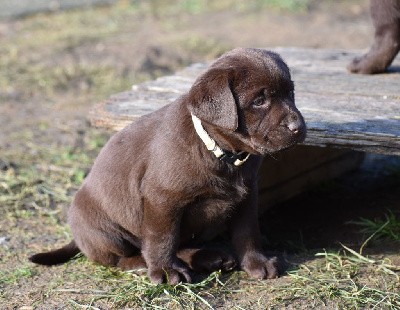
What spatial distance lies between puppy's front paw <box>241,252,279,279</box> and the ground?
0.18 feet

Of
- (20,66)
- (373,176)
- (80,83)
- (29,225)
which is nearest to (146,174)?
(29,225)

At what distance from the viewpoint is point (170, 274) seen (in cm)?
407

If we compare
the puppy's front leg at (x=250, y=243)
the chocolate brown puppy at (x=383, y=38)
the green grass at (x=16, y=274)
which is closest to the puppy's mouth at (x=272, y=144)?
the puppy's front leg at (x=250, y=243)

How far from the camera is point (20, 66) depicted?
9133mm

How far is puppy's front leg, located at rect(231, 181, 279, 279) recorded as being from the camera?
416 centimetres

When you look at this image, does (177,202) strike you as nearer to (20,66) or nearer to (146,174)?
(146,174)

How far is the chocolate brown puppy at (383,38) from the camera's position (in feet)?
17.6

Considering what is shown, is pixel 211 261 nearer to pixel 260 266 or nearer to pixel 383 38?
pixel 260 266

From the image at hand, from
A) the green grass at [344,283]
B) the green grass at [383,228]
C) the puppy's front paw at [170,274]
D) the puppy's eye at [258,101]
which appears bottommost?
the green grass at [383,228]

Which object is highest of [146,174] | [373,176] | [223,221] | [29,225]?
[146,174]

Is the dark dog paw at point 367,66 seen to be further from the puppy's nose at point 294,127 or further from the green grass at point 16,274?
the green grass at point 16,274

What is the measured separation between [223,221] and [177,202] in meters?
0.33

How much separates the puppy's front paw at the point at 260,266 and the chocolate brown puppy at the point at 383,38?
1868 mm

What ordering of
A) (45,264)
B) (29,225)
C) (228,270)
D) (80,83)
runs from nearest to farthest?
(228,270) → (45,264) → (29,225) → (80,83)
